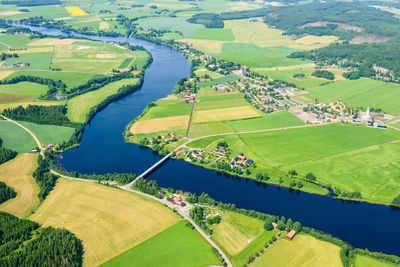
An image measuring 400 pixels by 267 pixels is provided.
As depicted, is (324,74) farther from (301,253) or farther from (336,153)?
(301,253)

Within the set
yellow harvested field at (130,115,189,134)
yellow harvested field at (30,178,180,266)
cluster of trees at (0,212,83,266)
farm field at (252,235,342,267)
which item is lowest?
farm field at (252,235,342,267)

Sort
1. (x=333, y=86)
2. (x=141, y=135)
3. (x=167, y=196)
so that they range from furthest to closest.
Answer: (x=333, y=86)
(x=141, y=135)
(x=167, y=196)

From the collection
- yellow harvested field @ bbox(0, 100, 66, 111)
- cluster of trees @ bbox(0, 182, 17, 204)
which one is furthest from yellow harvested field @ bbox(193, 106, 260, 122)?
cluster of trees @ bbox(0, 182, 17, 204)

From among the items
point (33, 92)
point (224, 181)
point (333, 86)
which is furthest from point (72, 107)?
point (333, 86)

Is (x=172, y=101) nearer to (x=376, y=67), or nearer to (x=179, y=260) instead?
(x=179, y=260)

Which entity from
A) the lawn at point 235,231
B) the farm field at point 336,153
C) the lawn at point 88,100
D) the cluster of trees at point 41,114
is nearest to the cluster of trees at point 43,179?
the cluster of trees at point 41,114

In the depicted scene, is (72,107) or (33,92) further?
(33,92)

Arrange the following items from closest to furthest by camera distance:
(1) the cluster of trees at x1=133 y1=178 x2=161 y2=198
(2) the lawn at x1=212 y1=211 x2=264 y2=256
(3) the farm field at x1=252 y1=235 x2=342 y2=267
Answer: (3) the farm field at x1=252 y1=235 x2=342 y2=267 → (2) the lawn at x1=212 y1=211 x2=264 y2=256 → (1) the cluster of trees at x1=133 y1=178 x2=161 y2=198

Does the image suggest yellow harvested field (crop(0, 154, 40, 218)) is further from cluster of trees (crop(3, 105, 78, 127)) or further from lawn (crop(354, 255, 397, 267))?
lawn (crop(354, 255, 397, 267))
